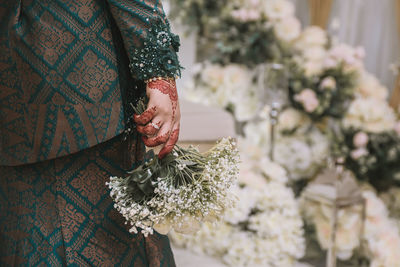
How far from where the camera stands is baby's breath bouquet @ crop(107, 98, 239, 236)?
0.81 meters

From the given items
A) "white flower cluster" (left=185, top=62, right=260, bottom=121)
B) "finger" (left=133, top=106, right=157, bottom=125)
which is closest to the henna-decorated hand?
"finger" (left=133, top=106, right=157, bottom=125)

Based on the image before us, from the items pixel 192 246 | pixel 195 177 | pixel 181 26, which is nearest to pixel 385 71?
pixel 181 26

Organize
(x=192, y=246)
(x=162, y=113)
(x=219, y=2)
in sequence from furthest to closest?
(x=219, y=2) → (x=192, y=246) → (x=162, y=113)

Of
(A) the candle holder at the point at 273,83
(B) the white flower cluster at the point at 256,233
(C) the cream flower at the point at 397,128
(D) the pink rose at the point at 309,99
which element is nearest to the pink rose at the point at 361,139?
(C) the cream flower at the point at 397,128

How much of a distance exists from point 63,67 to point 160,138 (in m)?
0.25

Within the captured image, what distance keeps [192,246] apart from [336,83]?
4.99 feet

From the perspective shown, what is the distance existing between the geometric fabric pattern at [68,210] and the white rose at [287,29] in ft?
7.31

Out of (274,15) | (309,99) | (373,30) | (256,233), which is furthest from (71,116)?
(373,30)

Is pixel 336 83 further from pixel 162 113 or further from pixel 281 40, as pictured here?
pixel 162 113

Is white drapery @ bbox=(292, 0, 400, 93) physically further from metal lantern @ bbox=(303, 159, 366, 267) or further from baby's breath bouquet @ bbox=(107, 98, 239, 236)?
baby's breath bouquet @ bbox=(107, 98, 239, 236)

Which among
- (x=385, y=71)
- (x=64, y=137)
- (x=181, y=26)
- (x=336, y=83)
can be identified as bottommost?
(x=64, y=137)

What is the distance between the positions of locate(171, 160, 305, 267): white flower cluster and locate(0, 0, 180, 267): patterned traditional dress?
110 centimetres

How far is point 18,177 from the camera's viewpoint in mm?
922

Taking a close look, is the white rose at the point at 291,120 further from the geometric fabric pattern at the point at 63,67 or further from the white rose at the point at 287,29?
the geometric fabric pattern at the point at 63,67
